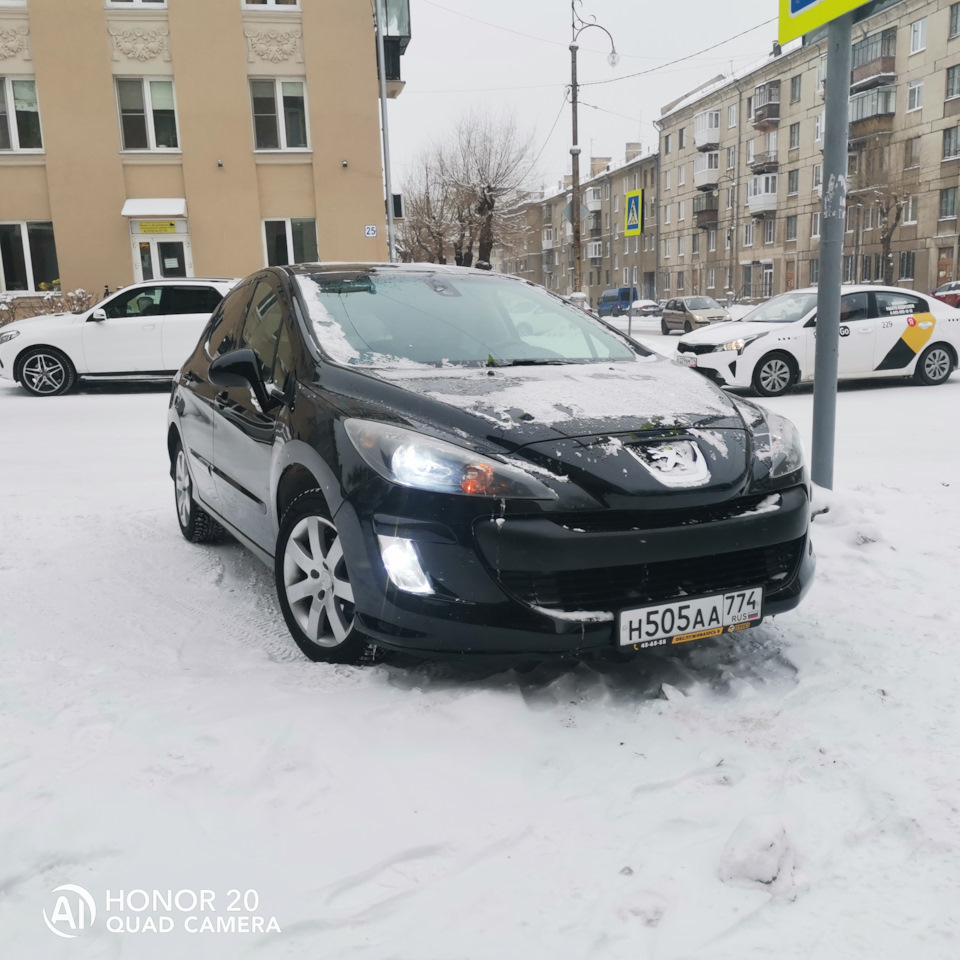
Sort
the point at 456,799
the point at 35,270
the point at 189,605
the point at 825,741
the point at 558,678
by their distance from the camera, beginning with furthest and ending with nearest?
the point at 35,270, the point at 189,605, the point at 558,678, the point at 825,741, the point at 456,799

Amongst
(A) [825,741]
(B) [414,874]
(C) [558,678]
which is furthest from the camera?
(C) [558,678]

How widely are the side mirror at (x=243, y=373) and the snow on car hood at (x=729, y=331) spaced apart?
9.27 metres

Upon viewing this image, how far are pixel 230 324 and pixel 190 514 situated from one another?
44.3 inches

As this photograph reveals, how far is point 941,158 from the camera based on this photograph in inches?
1634

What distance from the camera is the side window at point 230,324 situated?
4566 millimetres

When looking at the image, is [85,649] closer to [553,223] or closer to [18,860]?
[18,860]

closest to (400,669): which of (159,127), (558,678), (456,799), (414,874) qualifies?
(558,678)

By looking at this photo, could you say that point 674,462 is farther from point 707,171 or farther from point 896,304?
point 707,171

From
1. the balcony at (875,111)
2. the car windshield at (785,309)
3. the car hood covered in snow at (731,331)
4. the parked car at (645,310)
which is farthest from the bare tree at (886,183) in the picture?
the car hood covered in snow at (731,331)

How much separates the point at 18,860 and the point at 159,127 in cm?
2493

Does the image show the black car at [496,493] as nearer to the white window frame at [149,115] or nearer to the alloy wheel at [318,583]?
the alloy wheel at [318,583]

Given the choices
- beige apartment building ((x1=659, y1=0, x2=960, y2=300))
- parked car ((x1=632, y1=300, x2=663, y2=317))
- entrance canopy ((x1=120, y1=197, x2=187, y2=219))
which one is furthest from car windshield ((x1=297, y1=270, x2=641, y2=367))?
parked car ((x1=632, y1=300, x2=663, y2=317))

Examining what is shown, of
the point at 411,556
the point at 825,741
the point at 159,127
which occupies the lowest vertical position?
the point at 825,741

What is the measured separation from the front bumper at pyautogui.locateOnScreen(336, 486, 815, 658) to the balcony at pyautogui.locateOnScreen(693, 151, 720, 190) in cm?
6088
